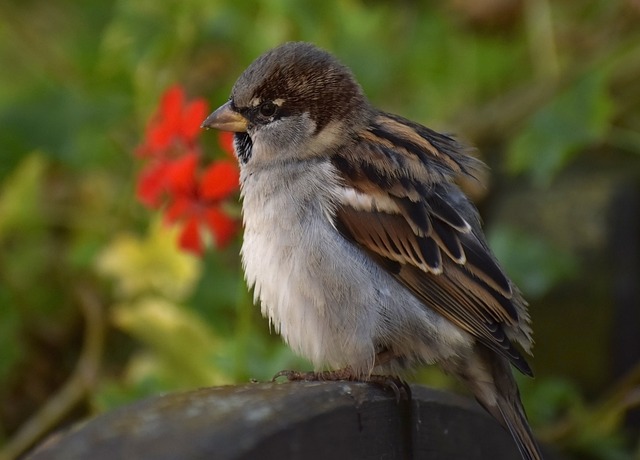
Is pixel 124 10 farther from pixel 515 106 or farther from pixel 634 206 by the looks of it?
pixel 634 206

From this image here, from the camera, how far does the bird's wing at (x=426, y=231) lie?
1.86 m

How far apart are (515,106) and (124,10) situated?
49.3 inches

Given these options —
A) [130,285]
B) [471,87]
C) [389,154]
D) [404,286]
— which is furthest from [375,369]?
[471,87]

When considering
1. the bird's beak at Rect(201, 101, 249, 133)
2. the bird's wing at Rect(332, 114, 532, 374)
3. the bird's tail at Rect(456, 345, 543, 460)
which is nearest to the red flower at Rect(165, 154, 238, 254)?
the bird's beak at Rect(201, 101, 249, 133)

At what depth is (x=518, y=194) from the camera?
11.6 ft

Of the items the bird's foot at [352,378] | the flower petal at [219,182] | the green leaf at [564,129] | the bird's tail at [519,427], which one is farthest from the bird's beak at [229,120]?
the green leaf at [564,129]

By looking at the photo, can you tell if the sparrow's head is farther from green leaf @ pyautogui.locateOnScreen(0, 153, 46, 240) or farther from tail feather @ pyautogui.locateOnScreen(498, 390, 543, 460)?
green leaf @ pyautogui.locateOnScreen(0, 153, 46, 240)

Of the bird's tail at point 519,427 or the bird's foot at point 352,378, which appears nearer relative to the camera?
the bird's foot at point 352,378

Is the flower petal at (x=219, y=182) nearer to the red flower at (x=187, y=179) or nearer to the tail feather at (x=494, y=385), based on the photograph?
the red flower at (x=187, y=179)

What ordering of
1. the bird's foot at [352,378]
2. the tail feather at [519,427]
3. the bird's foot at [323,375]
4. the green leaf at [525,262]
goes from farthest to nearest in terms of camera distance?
the green leaf at [525,262]
the bird's foot at [323,375]
the tail feather at [519,427]
the bird's foot at [352,378]

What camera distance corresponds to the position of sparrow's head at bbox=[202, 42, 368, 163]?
2.03 m

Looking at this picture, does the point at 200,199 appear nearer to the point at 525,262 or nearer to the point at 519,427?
the point at 519,427

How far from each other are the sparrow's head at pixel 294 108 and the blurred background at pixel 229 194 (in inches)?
5.8

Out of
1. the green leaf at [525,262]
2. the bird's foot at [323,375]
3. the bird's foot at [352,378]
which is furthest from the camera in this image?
the green leaf at [525,262]
